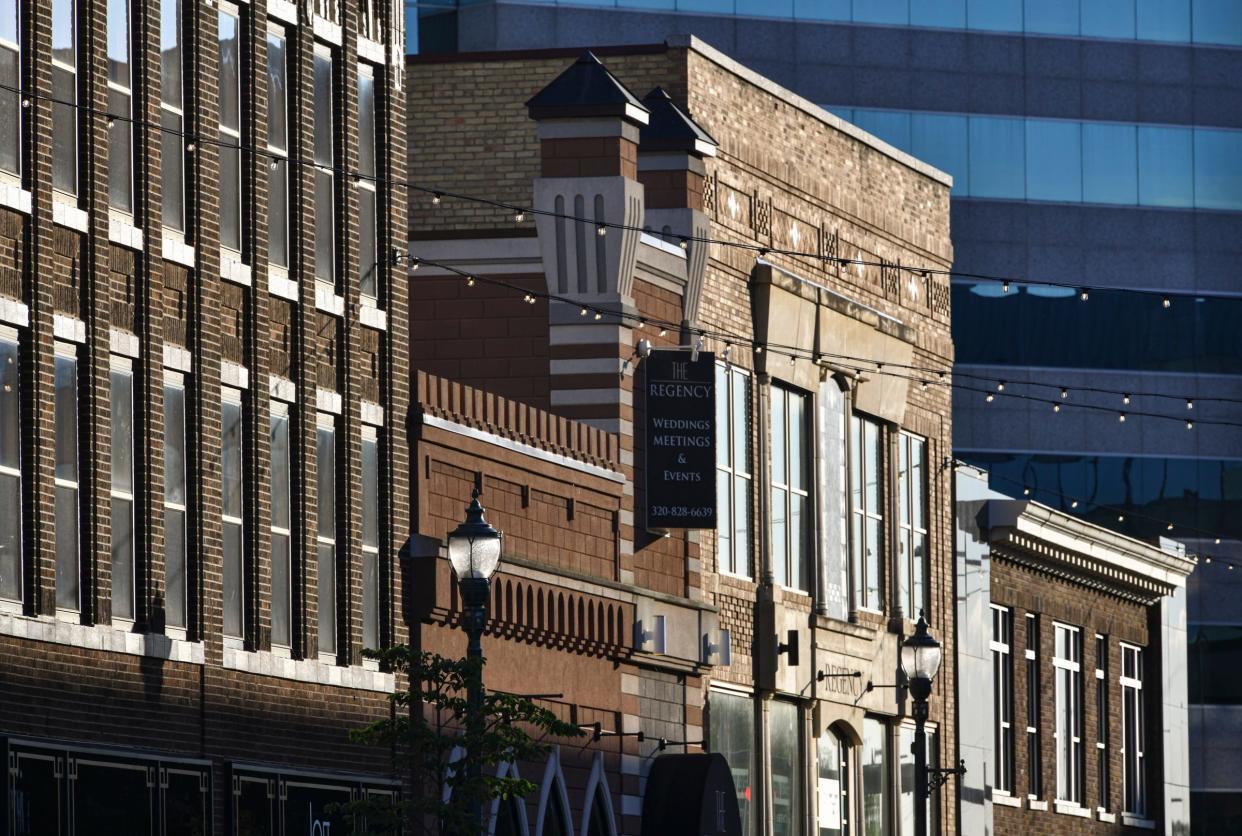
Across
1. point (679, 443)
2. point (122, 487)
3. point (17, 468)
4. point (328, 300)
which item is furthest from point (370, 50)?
point (17, 468)

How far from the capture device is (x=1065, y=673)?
52375 millimetres

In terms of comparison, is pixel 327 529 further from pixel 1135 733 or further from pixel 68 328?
pixel 1135 733

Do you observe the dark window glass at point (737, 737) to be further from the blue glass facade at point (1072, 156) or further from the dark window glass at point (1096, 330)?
the blue glass facade at point (1072, 156)

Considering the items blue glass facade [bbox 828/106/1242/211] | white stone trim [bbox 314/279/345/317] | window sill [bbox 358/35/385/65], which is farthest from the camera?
blue glass facade [bbox 828/106/1242/211]

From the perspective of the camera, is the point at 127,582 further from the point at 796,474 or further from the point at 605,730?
the point at 796,474

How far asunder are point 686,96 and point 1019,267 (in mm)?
33765

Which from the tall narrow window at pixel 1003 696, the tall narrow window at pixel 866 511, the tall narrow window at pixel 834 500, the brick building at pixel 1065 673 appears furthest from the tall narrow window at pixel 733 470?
the tall narrow window at pixel 1003 696

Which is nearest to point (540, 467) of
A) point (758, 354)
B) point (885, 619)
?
point (758, 354)

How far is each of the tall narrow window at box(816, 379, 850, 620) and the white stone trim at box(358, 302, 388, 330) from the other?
11.5 metres

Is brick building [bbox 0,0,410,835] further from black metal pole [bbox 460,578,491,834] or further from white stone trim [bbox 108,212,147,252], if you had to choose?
black metal pole [bbox 460,578,491,834]

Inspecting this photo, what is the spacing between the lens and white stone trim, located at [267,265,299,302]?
100 ft

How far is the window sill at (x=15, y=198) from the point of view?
85.8 ft

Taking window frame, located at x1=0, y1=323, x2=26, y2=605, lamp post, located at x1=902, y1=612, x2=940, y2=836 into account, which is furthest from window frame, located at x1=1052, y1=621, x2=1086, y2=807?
window frame, located at x1=0, y1=323, x2=26, y2=605

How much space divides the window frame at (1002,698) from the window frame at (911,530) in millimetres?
3065
